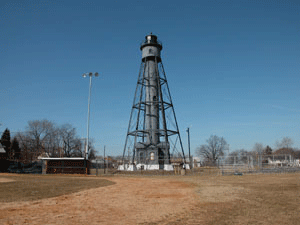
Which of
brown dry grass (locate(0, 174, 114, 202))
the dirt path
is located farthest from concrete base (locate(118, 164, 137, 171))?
the dirt path

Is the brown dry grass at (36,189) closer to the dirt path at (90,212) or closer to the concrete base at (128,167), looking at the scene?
the dirt path at (90,212)

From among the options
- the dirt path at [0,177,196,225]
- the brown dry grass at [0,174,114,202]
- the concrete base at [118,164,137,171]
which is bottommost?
the concrete base at [118,164,137,171]

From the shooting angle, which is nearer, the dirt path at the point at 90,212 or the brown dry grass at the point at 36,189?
the dirt path at the point at 90,212

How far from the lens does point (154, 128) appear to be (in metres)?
42.6

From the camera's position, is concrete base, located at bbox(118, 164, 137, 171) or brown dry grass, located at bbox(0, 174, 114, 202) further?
concrete base, located at bbox(118, 164, 137, 171)

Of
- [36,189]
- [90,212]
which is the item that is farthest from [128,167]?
[90,212]

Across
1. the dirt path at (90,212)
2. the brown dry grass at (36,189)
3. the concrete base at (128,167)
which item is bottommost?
the concrete base at (128,167)

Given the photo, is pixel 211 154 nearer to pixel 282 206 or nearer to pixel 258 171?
pixel 258 171

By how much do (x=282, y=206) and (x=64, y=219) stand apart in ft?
25.0

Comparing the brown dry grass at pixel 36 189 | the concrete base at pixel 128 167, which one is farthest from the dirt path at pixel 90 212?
the concrete base at pixel 128 167

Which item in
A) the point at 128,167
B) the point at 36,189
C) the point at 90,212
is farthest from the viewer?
the point at 128,167

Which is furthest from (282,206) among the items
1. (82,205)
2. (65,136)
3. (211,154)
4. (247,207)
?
(211,154)

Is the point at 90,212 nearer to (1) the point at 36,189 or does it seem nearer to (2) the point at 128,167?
(1) the point at 36,189

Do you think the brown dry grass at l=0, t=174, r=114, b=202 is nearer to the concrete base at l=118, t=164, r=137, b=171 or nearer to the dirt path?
the dirt path
